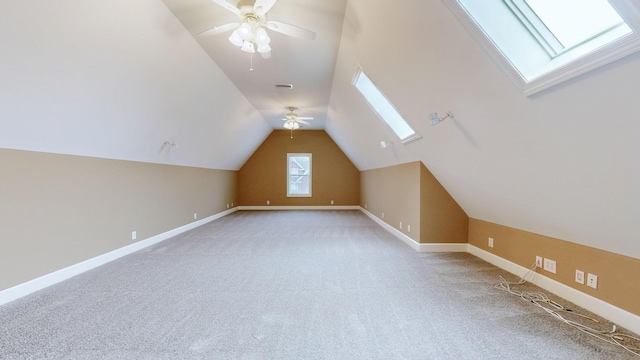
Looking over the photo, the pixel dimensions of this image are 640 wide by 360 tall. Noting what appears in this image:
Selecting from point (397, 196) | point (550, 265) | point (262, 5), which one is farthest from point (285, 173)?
point (550, 265)

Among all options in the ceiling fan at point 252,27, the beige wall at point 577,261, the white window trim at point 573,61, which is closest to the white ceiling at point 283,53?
the ceiling fan at point 252,27

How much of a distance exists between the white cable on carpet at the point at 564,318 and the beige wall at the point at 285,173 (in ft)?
21.5

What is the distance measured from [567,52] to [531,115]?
1.28 feet

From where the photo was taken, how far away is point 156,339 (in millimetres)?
1875

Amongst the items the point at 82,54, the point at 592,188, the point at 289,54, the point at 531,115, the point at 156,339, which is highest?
the point at 289,54

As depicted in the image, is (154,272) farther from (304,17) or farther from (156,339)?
(304,17)

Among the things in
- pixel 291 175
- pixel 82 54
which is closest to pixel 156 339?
pixel 82 54

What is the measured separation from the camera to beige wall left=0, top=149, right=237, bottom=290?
97.7 inches

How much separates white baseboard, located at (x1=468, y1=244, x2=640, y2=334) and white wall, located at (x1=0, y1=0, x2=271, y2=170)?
4.71m

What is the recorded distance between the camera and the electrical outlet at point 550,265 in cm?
267

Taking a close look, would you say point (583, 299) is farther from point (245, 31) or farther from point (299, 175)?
point (299, 175)

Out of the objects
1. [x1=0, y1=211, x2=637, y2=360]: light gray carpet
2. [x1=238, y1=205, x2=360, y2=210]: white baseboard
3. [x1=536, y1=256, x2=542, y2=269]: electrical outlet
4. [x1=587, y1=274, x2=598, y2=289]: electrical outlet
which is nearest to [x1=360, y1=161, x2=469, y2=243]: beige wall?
[x1=0, y1=211, x2=637, y2=360]: light gray carpet

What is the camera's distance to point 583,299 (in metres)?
2.35

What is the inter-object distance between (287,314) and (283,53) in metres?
3.13
